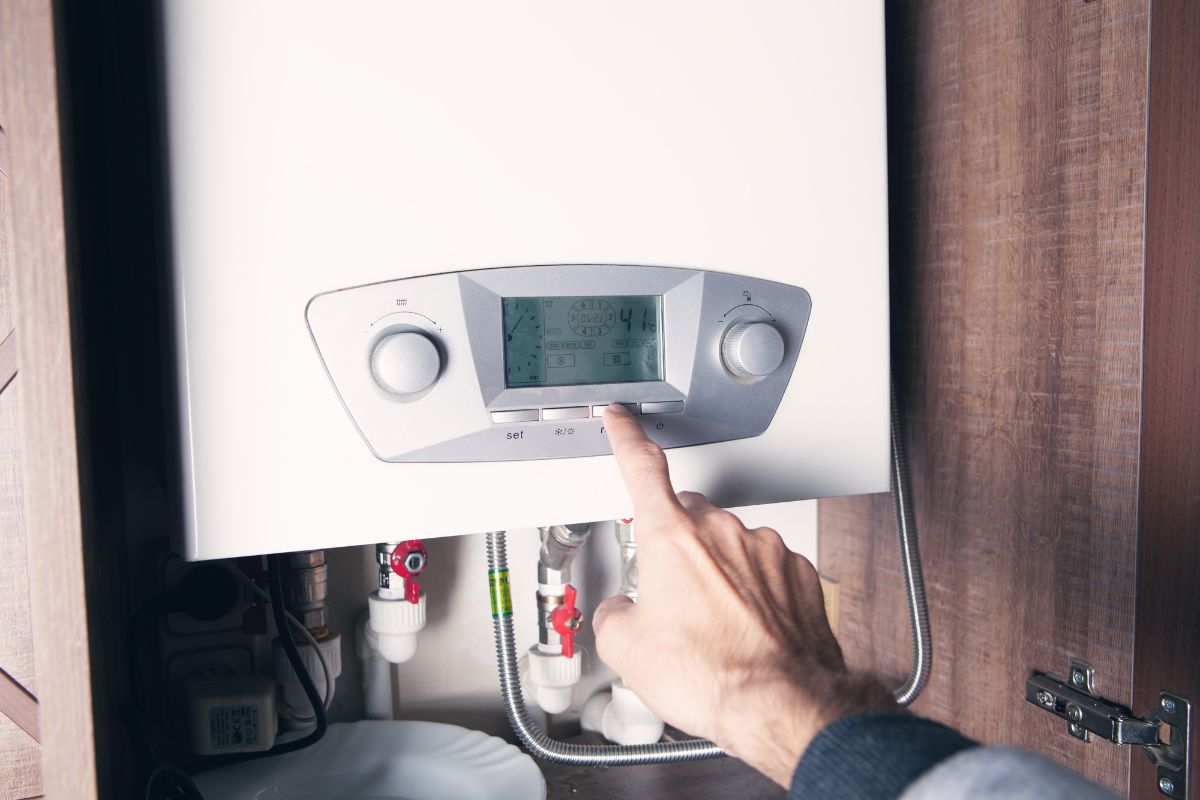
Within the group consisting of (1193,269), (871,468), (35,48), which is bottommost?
(871,468)

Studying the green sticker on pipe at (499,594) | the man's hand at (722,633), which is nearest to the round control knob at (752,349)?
the man's hand at (722,633)

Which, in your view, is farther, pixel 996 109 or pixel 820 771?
pixel 996 109

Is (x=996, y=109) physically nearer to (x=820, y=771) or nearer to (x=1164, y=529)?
(x=1164, y=529)

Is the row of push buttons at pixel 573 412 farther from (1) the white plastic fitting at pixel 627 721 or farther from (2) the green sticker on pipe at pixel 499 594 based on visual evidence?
(1) the white plastic fitting at pixel 627 721

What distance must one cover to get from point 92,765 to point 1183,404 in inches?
29.5

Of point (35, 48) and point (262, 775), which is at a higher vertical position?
point (35, 48)

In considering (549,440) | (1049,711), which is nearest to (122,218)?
(549,440)

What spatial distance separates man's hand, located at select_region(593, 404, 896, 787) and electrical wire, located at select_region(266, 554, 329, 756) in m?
0.35

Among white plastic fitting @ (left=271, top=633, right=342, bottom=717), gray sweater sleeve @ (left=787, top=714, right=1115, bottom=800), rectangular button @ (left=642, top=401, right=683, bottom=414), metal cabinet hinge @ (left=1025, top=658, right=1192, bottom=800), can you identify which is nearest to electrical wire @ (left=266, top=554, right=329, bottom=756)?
white plastic fitting @ (left=271, top=633, right=342, bottom=717)

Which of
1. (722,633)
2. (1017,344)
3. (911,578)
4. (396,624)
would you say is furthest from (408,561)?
(1017,344)

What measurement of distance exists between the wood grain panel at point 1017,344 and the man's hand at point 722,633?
10.3 inches

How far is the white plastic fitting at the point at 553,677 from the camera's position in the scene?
943mm

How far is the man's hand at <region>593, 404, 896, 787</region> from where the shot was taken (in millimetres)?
536

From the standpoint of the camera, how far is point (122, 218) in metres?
0.73
